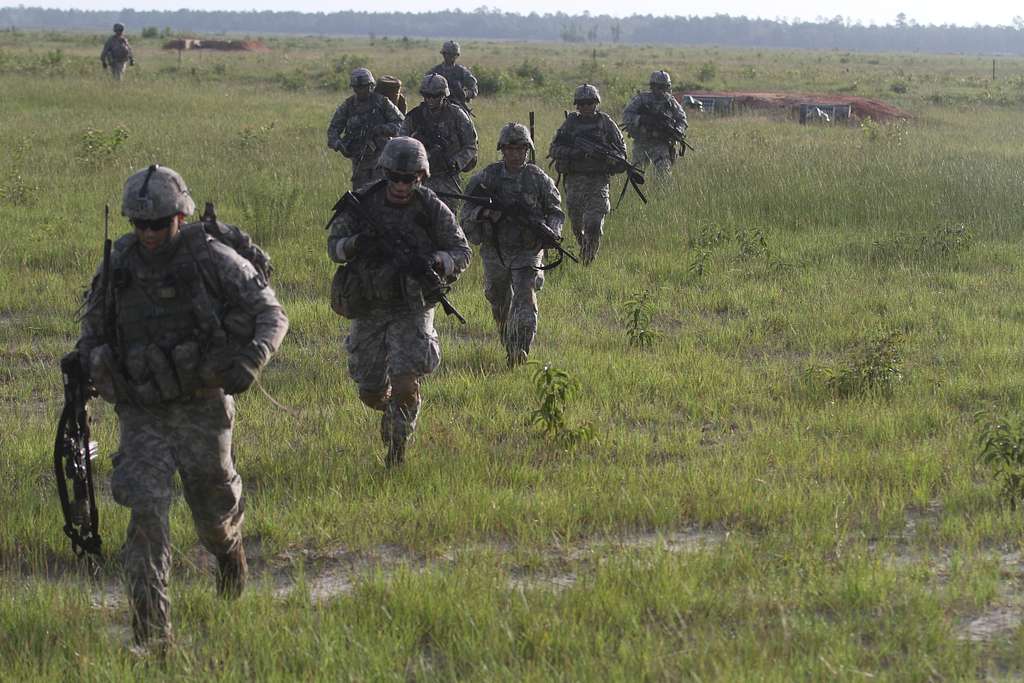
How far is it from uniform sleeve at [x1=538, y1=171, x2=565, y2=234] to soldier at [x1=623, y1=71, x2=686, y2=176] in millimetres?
7457

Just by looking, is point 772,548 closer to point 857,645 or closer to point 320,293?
point 857,645

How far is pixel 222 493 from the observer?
16.6 ft

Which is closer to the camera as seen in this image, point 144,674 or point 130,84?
point 144,674

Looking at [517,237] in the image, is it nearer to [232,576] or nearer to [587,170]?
[587,170]

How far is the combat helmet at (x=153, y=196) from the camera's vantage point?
15.6 ft

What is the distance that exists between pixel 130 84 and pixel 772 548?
27214 mm

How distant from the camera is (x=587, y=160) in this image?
12625mm

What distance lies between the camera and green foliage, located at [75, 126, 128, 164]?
18188mm

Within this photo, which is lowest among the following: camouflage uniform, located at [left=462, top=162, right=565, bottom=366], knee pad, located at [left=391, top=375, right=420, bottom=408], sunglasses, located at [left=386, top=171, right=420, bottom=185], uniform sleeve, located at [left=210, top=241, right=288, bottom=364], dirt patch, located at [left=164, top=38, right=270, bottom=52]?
dirt patch, located at [left=164, top=38, right=270, bottom=52]

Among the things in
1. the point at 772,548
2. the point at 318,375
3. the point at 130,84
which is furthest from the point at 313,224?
the point at 130,84

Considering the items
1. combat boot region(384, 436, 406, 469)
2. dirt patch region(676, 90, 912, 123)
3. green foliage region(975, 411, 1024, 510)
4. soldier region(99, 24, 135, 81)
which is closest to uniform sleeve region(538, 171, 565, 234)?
combat boot region(384, 436, 406, 469)

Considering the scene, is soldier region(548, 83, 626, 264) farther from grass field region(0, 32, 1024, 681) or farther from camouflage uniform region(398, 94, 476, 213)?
camouflage uniform region(398, 94, 476, 213)

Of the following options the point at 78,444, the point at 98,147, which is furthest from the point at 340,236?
the point at 98,147

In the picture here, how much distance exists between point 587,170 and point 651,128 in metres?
4.18
